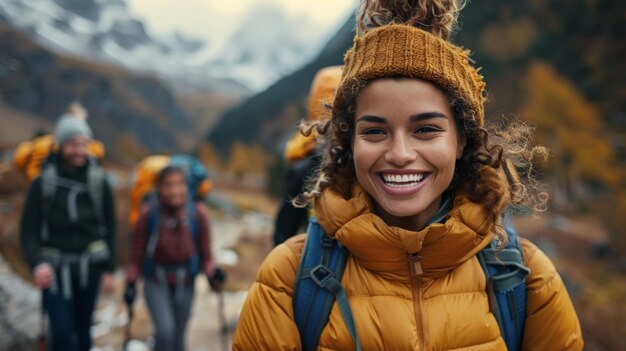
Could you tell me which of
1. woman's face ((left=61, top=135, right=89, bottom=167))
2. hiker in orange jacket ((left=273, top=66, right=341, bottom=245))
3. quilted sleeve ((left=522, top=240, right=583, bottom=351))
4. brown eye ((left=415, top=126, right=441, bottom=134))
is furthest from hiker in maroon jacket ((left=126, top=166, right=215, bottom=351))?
quilted sleeve ((left=522, top=240, right=583, bottom=351))

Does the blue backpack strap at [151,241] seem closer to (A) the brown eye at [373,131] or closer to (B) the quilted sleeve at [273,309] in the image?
(B) the quilted sleeve at [273,309]

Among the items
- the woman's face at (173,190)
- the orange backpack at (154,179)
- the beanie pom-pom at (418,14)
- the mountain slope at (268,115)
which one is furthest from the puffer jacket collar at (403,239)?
the mountain slope at (268,115)

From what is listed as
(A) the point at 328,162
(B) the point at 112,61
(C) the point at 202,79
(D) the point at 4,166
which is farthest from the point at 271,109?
(A) the point at 328,162

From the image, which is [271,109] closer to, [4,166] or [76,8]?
[76,8]

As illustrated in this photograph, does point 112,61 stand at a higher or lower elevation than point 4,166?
higher

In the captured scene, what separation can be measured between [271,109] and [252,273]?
Result: 7670 millimetres

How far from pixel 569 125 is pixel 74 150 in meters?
12.1

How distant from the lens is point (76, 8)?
14789 millimetres

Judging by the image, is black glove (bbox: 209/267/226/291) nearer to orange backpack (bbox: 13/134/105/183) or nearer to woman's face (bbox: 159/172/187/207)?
woman's face (bbox: 159/172/187/207)

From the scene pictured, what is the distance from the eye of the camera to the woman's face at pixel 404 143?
4.83 feet

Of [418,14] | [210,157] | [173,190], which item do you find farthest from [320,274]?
[210,157]

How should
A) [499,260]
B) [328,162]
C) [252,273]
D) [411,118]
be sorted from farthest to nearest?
[252,273], [328,162], [499,260], [411,118]

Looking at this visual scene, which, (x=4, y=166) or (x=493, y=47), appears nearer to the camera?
(x=4, y=166)

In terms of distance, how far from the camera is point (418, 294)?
1.53 meters
